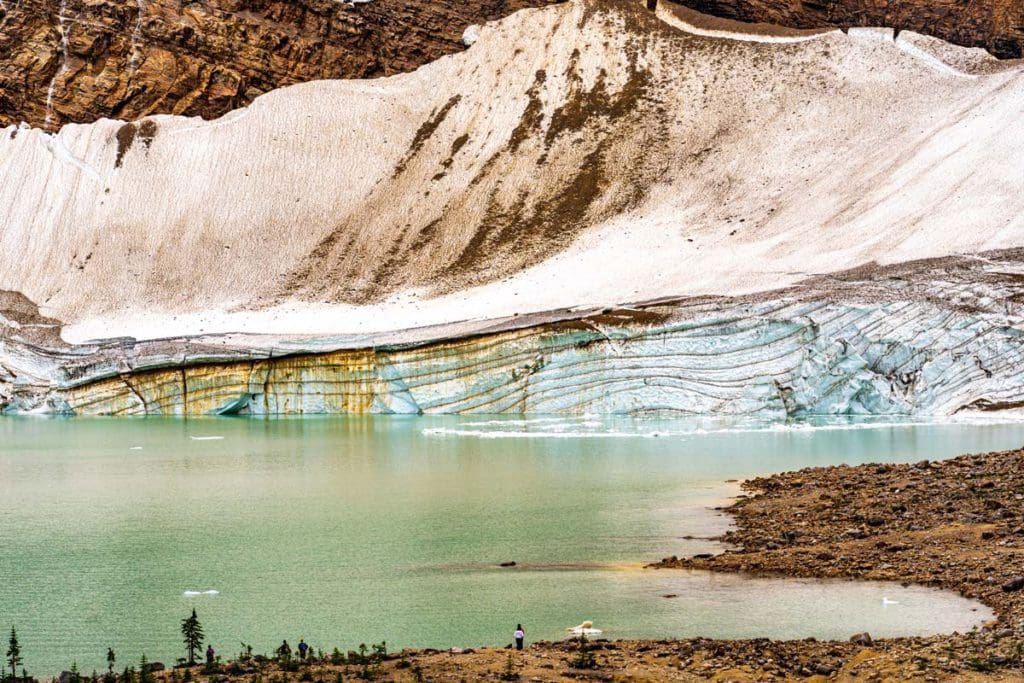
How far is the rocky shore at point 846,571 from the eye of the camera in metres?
11.3

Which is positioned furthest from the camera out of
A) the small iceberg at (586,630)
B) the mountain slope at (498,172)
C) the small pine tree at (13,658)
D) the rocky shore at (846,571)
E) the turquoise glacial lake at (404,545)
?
the mountain slope at (498,172)

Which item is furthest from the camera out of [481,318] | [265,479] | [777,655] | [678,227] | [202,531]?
[678,227]

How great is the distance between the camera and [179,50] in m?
77.1

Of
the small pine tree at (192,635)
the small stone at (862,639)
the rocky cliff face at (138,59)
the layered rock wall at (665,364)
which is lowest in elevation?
the small stone at (862,639)

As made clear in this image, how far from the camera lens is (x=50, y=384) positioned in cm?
5366

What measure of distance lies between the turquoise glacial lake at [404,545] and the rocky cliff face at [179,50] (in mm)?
44945

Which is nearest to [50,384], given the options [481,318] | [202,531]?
[481,318]

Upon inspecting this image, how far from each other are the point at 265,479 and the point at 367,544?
873 centimetres

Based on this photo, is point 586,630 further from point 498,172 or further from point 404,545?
point 498,172

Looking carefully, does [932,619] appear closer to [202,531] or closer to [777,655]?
[777,655]

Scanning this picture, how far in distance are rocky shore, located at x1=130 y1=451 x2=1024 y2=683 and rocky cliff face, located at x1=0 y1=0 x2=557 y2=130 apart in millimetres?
58529

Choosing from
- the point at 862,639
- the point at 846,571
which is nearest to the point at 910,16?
the point at 846,571

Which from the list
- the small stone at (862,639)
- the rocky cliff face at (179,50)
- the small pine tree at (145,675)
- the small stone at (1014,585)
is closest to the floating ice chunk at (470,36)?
the rocky cliff face at (179,50)

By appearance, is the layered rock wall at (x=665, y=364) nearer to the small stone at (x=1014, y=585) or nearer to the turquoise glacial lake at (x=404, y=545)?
the turquoise glacial lake at (x=404, y=545)
